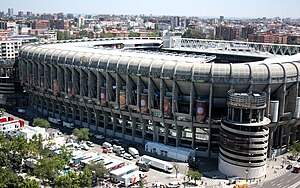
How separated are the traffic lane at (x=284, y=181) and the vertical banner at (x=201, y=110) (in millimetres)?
23708

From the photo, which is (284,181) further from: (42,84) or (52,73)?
(42,84)

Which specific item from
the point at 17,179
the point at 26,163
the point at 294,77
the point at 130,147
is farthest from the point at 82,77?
the point at 294,77

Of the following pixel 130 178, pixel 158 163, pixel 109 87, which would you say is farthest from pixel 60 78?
pixel 130 178

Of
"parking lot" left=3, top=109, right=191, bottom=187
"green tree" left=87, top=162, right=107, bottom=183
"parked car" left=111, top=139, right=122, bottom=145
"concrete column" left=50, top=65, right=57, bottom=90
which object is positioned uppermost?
"concrete column" left=50, top=65, right=57, bottom=90

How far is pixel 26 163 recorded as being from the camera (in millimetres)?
98938

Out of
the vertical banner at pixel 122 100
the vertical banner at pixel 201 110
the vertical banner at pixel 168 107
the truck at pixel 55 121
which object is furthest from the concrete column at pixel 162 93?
the truck at pixel 55 121

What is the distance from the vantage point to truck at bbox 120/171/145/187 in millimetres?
90463

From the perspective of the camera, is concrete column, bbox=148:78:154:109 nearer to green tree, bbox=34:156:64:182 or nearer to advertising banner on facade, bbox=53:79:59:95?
green tree, bbox=34:156:64:182

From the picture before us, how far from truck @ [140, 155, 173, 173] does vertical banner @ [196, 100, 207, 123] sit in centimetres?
1577

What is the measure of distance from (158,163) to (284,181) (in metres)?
31.5

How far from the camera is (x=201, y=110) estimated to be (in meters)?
106

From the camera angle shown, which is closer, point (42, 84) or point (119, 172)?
point (119, 172)

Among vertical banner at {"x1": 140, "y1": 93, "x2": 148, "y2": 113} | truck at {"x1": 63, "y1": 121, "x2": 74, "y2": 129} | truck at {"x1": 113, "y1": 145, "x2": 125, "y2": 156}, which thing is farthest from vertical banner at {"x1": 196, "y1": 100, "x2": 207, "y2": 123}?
truck at {"x1": 63, "y1": 121, "x2": 74, "y2": 129}

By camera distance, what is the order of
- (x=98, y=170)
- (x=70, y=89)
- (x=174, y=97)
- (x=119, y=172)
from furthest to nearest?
(x=70, y=89) < (x=174, y=97) < (x=119, y=172) < (x=98, y=170)
